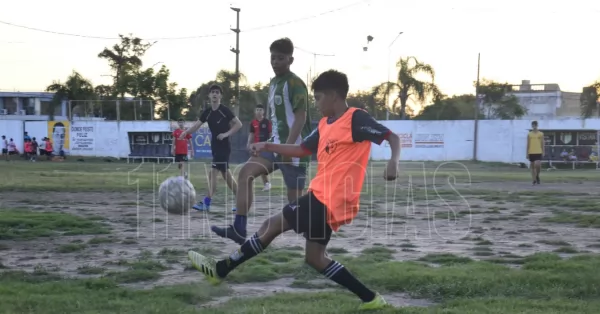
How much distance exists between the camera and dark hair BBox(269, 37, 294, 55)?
6.57 metres

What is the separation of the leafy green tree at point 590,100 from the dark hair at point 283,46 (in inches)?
A: 1789

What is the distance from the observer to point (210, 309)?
4707 millimetres

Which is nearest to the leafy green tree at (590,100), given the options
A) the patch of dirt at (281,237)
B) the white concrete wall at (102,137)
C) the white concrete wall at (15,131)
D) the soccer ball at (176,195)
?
the white concrete wall at (102,137)

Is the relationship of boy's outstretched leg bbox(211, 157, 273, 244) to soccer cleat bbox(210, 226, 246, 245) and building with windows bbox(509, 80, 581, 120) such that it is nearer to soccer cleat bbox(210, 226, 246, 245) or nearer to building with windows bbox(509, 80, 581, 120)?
soccer cleat bbox(210, 226, 246, 245)

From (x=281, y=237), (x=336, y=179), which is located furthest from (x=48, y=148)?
(x=336, y=179)

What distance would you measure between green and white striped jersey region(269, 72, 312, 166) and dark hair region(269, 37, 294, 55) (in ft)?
0.68

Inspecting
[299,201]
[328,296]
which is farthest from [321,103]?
[328,296]

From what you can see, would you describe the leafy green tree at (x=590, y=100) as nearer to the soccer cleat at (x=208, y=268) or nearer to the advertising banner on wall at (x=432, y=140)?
the advertising banner on wall at (x=432, y=140)

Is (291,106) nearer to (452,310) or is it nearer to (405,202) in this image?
(452,310)

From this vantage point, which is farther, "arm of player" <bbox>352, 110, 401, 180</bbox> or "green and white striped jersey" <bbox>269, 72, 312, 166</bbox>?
"green and white striped jersey" <bbox>269, 72, 312, 166</bbox>

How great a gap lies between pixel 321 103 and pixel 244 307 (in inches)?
58.2

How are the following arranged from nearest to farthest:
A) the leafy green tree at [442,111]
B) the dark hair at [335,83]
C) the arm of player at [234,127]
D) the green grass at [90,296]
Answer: the green grass at [90,296] → the dark hair at [335,83] → the arm of player at [234,127] → the leafy green tree at [442,111]

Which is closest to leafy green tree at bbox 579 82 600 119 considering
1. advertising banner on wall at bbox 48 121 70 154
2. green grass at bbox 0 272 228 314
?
advertising banner on wall at bbox 48 121 70 154

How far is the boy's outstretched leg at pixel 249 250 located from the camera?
5.02m
